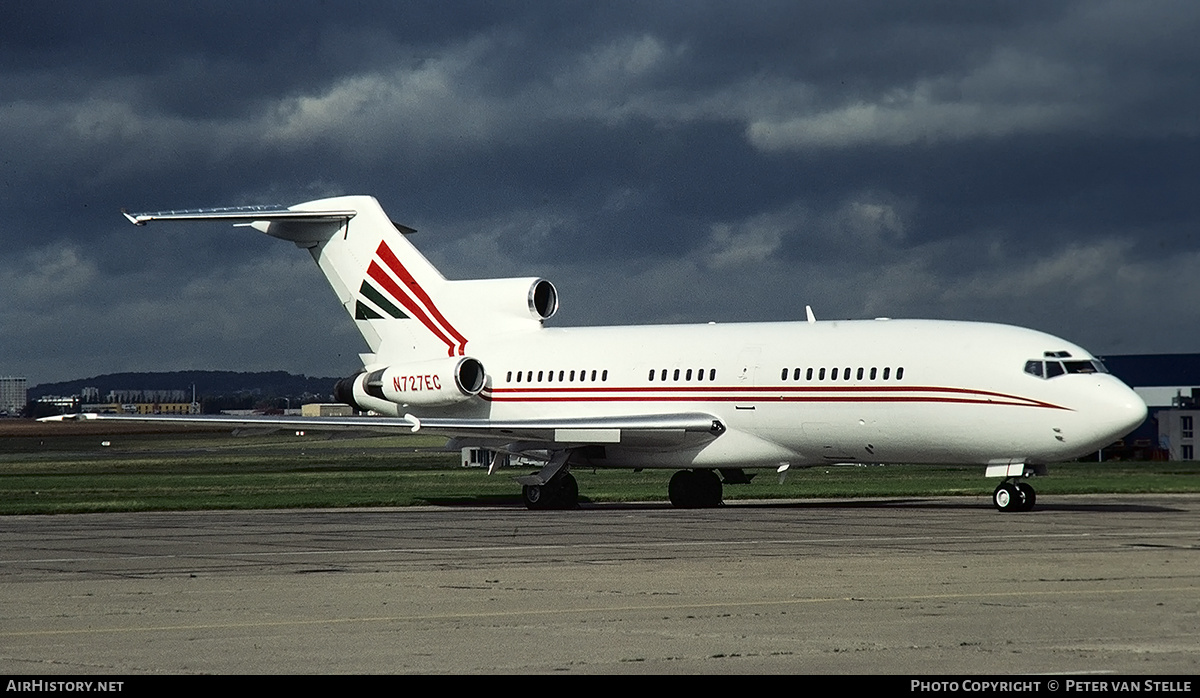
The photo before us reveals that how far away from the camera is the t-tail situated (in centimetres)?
4288

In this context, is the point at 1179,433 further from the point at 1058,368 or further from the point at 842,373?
the point at 1058,368

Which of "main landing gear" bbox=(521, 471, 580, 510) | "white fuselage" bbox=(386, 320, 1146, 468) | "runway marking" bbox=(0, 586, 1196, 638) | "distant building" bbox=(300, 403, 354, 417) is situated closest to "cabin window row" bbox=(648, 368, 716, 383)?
"white fuselage" bbox=(386, 320, 1146, 468)

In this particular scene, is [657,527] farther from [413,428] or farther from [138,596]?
[138,596]

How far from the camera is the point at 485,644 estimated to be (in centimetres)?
1345

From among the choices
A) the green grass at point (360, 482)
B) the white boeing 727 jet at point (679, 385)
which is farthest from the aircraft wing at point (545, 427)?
the green grass at point (360, 482)

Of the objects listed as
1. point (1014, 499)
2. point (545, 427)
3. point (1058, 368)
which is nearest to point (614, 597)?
point (1014, 499)

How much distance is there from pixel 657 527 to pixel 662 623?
1452cm

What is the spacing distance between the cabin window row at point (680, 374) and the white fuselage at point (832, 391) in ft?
0.11

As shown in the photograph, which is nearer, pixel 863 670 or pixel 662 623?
pixel 863 670

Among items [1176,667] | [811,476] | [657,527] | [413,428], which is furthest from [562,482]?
[1176,667]

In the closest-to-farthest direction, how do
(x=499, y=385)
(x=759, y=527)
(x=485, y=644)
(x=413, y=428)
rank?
1. (x=485, y=644)
2. (x=759, y=527)
3. (x=413, y=428)
4. (x=499, y=385)

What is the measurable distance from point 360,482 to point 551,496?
17.3 m

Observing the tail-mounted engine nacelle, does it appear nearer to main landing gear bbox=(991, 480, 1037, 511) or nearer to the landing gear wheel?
the landing gear wheel

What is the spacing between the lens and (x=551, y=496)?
1510 inches
